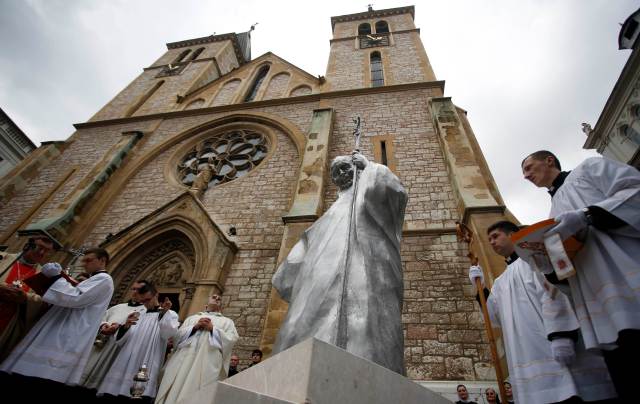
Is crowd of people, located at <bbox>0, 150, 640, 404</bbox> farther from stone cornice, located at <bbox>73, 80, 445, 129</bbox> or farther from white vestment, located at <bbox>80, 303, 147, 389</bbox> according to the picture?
stone cornice, located at <bbox>73, 80, 445, 129</bbox>

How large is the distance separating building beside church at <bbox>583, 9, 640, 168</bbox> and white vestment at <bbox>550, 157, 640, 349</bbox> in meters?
15.4

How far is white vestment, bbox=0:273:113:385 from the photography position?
2.20m

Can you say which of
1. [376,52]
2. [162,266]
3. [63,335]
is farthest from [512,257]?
[376,52]

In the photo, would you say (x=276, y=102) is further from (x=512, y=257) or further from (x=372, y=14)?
(x=512, y=257)

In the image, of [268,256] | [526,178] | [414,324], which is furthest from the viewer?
[268,256]

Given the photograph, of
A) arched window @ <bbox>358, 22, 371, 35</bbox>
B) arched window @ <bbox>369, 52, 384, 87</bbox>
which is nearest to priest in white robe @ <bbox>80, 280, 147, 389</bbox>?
arched window @ <bbox>369, 52, 384, 87</bbox>

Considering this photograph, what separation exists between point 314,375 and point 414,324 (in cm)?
437

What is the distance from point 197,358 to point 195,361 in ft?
0.10

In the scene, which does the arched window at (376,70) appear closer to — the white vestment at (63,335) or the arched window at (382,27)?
the arched window at (382,27)

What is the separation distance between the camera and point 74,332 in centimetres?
236

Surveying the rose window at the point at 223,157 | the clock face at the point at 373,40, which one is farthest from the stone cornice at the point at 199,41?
the rose window at the point at 223,157

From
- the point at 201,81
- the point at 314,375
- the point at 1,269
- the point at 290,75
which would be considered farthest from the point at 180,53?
the point at 314,375

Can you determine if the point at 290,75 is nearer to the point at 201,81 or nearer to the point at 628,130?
the point at 201,81

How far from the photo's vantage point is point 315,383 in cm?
86
